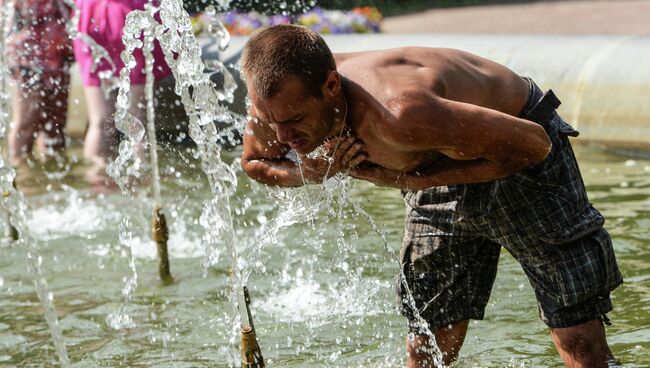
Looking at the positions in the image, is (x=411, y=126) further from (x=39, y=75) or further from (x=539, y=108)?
(x=39, y=75)

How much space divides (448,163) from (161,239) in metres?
2.17

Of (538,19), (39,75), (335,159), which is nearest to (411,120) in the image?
(335,159)

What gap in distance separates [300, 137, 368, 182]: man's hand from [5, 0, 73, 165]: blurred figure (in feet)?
15.9

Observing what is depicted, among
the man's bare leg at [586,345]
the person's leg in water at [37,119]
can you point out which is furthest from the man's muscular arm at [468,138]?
the person's leg in water at [37,119]

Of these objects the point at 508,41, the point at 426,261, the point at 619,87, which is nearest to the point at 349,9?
the point at 508,41

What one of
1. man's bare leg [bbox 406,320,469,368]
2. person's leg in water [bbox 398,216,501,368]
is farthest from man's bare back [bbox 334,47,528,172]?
man's bare leg [bbox 406,320,469,368]

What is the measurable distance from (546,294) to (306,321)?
1.45 meters

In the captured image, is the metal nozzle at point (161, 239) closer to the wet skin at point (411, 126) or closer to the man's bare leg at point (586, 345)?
the wet skin at point (411, 126)

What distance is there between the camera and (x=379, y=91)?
341 cm

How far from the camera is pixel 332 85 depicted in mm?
3418

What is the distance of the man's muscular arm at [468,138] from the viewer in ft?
10.8

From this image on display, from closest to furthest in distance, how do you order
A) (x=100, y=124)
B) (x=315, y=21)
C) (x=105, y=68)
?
(x=105, y=68)
(x=100, y=124)
(x=315, y=21)

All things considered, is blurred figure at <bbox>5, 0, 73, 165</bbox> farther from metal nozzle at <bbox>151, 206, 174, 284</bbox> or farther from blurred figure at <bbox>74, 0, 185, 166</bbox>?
metal nozzle at <bbox>151, 206, 174, 284</bbox>

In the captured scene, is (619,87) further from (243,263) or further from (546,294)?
(546,294)
